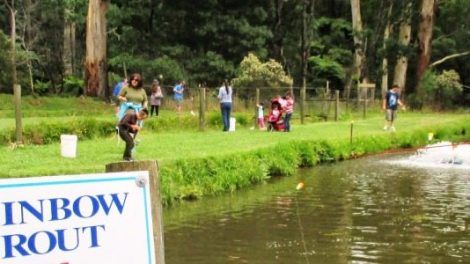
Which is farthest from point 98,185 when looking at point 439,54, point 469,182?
point 439,54

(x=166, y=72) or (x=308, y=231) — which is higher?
(x=166, y=72)

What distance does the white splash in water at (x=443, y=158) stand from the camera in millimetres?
17844

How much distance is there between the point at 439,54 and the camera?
48.2m

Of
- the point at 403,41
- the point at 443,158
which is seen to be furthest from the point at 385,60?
the point at 443,158

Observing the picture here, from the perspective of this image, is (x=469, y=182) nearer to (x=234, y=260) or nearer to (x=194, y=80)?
(x=234, y=260)

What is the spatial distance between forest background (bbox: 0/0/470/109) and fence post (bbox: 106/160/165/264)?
28.0 metres

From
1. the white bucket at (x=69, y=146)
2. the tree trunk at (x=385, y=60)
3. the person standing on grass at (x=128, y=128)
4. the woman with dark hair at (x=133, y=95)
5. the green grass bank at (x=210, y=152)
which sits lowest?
the green grass bank at (x=210, y=152)

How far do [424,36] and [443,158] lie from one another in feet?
81.3

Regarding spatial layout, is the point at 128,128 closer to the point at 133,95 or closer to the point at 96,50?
the point at 133,95

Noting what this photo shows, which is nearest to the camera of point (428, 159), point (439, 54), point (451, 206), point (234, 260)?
point (234, 260)

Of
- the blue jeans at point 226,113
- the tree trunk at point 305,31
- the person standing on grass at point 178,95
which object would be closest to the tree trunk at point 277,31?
the tree trunk at point 305,31

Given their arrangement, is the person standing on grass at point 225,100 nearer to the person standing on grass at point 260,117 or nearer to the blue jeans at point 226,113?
the blue jeans at point 226,113

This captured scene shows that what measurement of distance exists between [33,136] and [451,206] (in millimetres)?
10265

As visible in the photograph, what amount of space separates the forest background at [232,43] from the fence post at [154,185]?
28009mm
